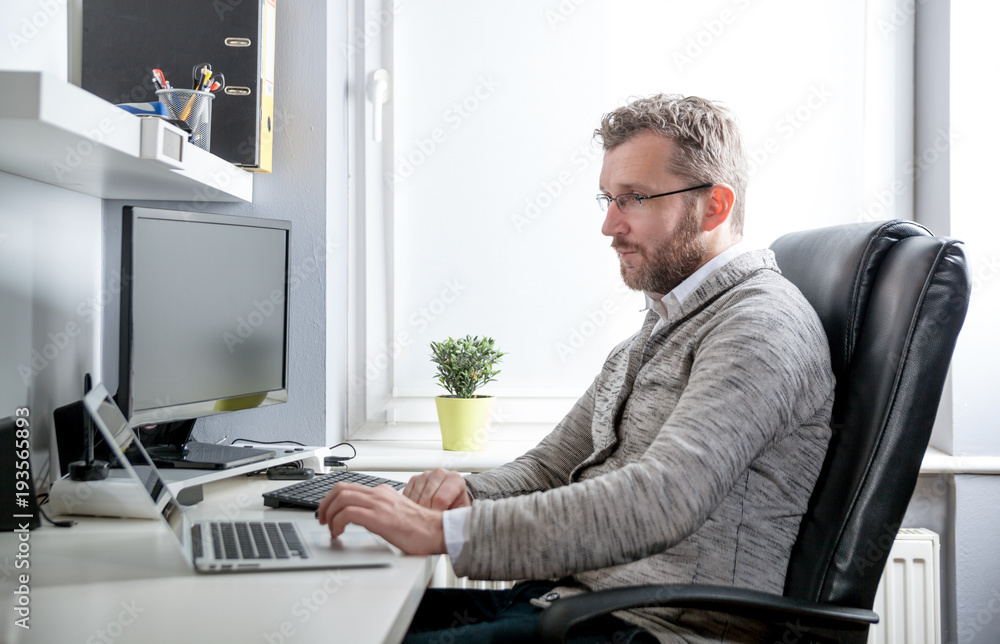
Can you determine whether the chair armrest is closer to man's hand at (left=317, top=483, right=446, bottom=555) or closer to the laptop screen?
man's hand at (left=317, top=483, right=446, bottom=555)

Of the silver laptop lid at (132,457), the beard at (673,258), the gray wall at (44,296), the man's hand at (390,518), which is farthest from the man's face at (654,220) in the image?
the gray wall at (44,296)

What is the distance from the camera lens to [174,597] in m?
0.86

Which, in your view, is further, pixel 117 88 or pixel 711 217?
pixel 117 88

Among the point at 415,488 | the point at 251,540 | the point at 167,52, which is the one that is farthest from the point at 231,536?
the point at 167,52

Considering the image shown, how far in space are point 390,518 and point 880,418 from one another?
64 cm

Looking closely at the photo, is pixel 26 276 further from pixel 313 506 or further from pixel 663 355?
pixel 663 355

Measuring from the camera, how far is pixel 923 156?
74.7 inches

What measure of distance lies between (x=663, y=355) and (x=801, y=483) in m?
0.27

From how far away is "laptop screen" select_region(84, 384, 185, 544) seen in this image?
107cm

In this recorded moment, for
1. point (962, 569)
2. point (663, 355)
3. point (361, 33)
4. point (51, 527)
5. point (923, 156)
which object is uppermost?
point (361, 33)

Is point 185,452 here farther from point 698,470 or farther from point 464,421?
point 698,470

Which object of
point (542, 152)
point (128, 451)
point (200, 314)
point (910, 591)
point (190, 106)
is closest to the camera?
point (128, 451)

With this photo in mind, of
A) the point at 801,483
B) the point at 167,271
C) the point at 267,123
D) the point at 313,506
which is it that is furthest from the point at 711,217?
the point at 267,123

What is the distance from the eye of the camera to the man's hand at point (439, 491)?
1208 millimetres
